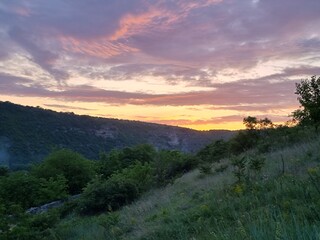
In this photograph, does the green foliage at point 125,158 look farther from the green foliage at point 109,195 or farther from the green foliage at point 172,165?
the green foliage at point 109,195

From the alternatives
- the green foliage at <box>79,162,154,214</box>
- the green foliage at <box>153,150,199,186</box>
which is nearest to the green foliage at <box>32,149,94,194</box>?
the green foliage at <box>153,150,199,186</box>

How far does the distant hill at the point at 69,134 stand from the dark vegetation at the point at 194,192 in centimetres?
3720

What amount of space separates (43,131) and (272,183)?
103852 millimetres

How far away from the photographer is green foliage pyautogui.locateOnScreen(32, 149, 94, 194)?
50147 millimetres

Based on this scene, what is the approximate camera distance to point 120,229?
11.2 m

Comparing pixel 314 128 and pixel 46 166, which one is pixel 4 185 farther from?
pixel 314 128

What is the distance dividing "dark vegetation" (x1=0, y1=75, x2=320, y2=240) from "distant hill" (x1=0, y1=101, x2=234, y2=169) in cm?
3720

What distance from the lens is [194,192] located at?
13789 mm

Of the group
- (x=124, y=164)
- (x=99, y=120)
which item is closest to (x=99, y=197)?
(x=124, y=164)

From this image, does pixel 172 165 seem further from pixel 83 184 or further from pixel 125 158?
pixel 125 158

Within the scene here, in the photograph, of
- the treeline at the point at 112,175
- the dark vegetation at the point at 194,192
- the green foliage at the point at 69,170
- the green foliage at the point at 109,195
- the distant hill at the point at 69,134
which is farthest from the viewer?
the distant hill at the point at 69,134

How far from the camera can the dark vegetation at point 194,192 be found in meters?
5.87

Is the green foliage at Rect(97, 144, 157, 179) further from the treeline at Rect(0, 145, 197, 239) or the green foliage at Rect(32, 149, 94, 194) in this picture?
the green foliage at Rect(32, 149, 94, 194)

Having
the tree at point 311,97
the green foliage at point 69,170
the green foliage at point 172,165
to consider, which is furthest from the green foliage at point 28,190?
the tree at point 311,97
